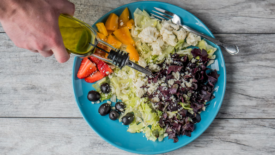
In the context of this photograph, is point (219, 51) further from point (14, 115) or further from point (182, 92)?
point (14, 115)

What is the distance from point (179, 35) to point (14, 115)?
1.44 m

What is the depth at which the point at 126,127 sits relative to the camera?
4.90 feet

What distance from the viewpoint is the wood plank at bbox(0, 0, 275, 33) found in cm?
152

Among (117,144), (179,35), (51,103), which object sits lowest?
(51,103)

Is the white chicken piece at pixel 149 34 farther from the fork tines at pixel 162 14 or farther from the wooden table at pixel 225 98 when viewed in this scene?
the wooden table at pixel 225 98

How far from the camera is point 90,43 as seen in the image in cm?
110

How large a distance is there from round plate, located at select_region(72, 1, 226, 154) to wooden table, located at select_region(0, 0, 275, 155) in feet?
0.46

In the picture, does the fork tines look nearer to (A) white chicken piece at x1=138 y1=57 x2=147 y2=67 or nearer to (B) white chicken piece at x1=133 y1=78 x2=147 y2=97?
(A) white chicken piece at x1=138 y1=57 x2=147 y2=67

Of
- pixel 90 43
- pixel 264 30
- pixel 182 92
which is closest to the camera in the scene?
pixel 90 43

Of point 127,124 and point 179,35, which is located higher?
point 179,35

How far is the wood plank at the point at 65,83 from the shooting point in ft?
5.01

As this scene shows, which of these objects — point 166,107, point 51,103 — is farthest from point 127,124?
point 51,103

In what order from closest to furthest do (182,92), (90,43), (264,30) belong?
(90,43) < (182,92) < (264,30)

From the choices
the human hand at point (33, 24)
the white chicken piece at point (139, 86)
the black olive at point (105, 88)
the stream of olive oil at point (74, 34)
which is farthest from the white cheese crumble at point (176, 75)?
the human hand at point (33, 24)
